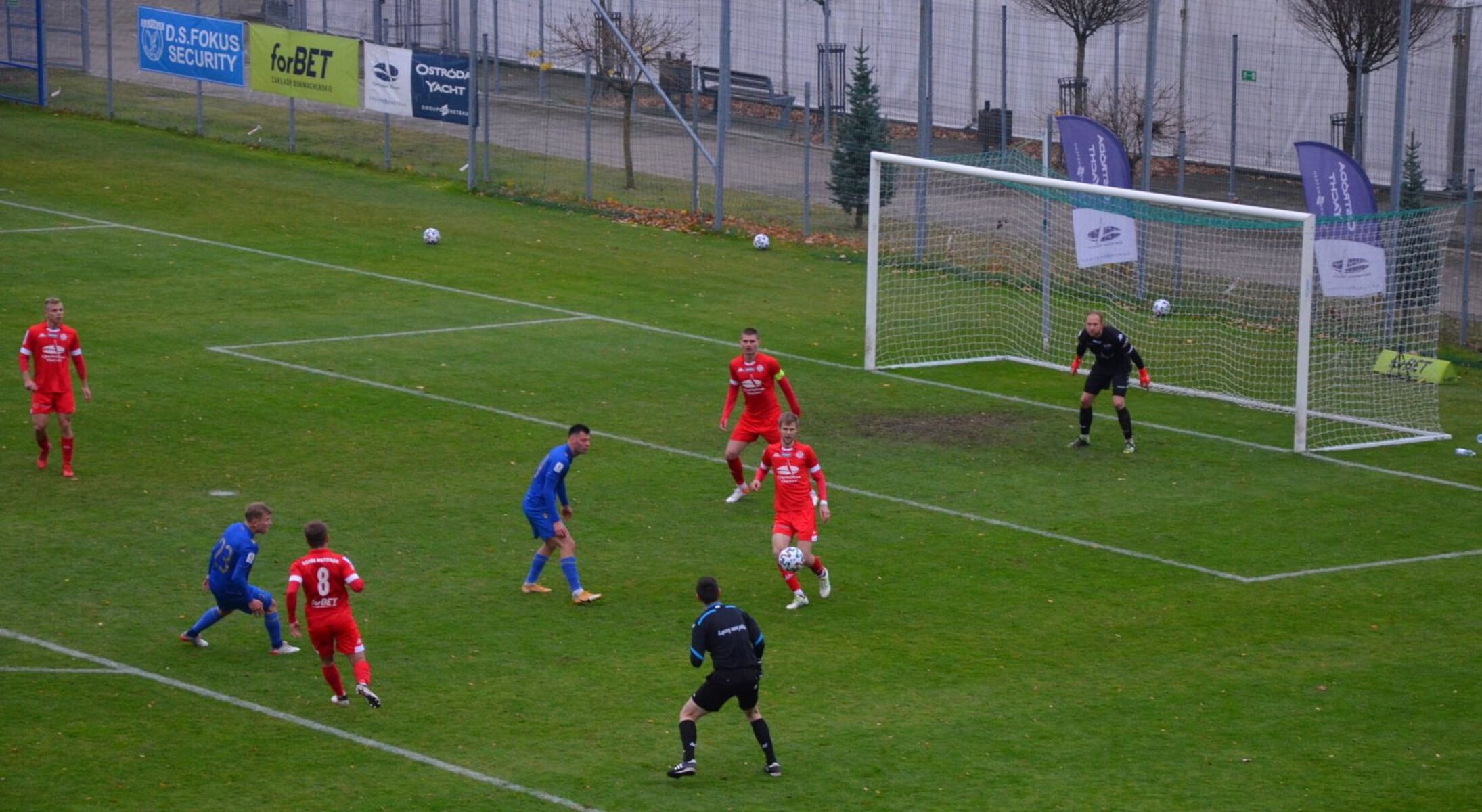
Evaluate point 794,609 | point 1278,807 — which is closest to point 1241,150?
point 794,609

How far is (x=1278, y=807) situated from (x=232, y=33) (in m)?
34.6

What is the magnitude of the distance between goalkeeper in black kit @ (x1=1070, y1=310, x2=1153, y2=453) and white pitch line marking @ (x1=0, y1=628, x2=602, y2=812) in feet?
37.5

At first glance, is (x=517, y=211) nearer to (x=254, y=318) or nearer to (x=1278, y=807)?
(x=254, y=318)

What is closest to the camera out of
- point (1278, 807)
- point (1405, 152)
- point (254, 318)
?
point (1278, 807)

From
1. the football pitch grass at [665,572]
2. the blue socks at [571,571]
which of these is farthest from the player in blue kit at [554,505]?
the football pitch grass at [665,572]

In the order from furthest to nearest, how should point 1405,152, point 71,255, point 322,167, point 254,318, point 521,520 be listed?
point 322,167, point 1405,152, point 71,255, point 254,318, point 521,520

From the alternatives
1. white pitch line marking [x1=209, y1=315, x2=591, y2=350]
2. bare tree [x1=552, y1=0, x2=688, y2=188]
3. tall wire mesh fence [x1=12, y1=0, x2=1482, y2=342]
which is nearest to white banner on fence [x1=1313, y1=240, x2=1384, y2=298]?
tall wire mesh fence [x1=12, y1=0, x2=1482, y2=342]

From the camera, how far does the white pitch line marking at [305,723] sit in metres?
12.4

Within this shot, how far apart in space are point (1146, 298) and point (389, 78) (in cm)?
A: 1853

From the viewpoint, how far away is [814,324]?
2912cm

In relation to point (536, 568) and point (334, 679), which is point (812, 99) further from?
point (334, 679)

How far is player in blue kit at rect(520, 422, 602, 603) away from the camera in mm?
16156

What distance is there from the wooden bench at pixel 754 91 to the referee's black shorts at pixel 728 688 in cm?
3324

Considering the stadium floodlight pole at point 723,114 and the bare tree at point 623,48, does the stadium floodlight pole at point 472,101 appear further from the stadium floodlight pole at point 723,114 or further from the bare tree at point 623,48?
the stadium floodlight pole at point 723,114
